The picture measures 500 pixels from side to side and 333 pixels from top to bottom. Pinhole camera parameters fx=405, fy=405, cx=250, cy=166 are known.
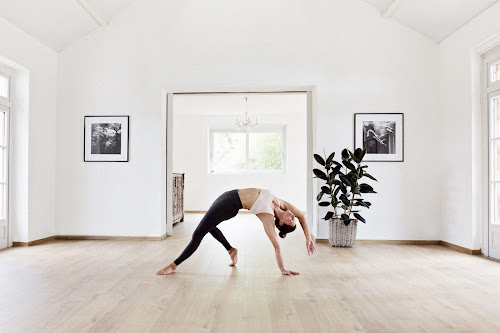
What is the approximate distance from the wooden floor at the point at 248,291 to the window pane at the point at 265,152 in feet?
18.6

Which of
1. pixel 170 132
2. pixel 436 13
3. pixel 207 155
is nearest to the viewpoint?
pixel 436 13

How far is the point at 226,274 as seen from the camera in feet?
12.0

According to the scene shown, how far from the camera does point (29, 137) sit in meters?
5.20

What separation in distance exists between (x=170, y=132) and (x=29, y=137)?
185 cm

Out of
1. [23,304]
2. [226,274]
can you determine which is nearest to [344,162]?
[226,274]

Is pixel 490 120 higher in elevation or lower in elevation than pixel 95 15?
lower

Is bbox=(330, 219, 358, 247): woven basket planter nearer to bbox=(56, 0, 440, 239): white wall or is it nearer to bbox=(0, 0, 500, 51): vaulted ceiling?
bbox=(56, 0, 440, 239): white wall

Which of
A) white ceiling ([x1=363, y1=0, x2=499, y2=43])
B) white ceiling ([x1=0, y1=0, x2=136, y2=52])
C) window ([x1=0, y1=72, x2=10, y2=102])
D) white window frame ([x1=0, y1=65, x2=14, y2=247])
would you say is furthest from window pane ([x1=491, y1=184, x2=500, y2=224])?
window ([x1=0, y1=72, x2=10, y2=102])

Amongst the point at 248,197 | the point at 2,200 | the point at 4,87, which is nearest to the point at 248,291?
the point at 248,197

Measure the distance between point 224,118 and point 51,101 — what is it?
5.34 meters

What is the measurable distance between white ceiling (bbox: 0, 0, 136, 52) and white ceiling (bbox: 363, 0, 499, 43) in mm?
3630

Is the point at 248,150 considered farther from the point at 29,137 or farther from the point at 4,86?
the point at 4,86

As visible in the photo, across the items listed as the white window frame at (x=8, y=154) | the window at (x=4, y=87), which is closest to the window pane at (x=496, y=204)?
the white window frame at (x=8, y=154)

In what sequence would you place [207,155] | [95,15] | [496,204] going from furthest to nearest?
[207,155] < [95,15] < [496,204]
